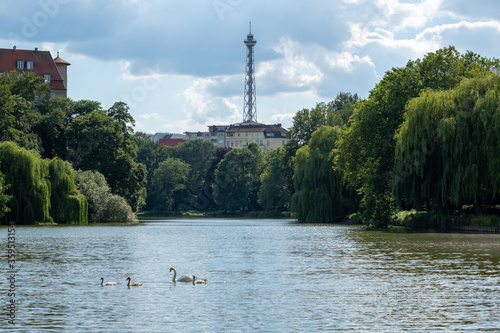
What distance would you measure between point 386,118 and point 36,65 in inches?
2972

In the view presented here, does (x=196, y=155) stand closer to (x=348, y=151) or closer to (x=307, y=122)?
(x=307, y=122)

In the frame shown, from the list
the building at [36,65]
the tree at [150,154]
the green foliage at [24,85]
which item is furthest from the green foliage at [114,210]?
the tree at [150,154]

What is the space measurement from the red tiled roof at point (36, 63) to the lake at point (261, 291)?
90314mm

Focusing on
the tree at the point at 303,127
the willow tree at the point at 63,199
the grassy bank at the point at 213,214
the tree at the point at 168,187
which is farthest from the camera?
the tree at the point at 168,187

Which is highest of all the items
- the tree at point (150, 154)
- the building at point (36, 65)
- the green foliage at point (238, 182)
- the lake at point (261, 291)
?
the building at point (36, 65)

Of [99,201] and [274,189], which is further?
[274,189]

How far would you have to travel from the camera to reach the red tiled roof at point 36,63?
12219cm

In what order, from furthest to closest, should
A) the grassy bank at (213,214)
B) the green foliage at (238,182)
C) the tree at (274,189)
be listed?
the green foliage at (238,182) → the tree at (274,189) → the grassy bank at (213,214)

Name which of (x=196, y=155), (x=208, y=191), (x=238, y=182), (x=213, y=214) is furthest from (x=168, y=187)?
(x=196, y=155)

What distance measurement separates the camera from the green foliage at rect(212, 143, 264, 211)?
15350cm

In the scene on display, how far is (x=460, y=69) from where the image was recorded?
61.8m

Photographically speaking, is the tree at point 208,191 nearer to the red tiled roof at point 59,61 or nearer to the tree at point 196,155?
the tree at point 196,155

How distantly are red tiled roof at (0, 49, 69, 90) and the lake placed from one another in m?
90.3

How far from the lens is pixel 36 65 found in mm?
123312
